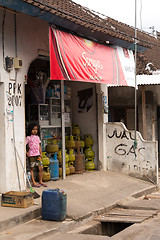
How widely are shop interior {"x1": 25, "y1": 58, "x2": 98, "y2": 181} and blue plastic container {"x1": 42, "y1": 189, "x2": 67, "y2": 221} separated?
290 cm

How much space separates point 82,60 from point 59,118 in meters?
2.40

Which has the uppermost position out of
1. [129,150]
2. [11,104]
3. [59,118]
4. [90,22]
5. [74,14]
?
[74,14]

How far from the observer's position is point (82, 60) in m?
9.90

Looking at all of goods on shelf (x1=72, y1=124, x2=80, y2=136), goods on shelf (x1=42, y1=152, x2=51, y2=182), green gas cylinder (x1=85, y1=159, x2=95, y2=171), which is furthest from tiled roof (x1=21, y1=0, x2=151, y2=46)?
green gas cylinder (x1=85, y1=159, x2=95, y2=171)

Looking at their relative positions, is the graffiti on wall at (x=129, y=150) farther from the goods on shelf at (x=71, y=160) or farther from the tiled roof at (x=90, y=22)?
the tiled roof at (x=90, y=22)

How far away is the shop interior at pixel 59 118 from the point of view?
1089cm

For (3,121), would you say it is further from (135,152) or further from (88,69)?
(135,152)

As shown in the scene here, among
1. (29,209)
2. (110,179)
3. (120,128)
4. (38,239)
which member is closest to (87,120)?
(120,128)

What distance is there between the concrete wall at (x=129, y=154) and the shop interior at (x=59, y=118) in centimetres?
53

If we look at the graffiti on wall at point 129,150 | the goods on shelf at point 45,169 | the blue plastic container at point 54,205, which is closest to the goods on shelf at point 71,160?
the goods on shelf at point 45,169

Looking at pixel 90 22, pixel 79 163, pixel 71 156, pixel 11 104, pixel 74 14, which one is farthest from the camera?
pixel 79 163

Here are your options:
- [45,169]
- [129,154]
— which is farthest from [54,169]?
[129,154]

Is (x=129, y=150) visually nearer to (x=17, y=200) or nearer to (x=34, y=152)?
(x=34, y=152)

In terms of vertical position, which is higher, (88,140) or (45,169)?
(88,140)
